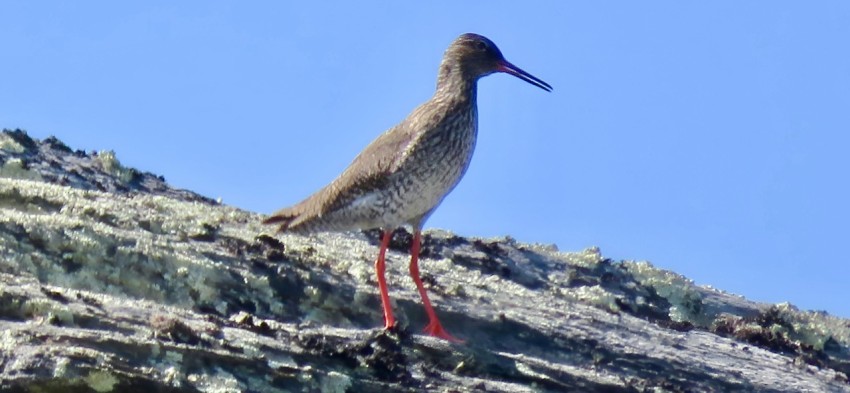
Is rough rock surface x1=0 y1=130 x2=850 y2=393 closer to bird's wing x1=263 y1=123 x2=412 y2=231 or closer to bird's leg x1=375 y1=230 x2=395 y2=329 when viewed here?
bird's leg x1=375 y1=230 x2=395 y2=329

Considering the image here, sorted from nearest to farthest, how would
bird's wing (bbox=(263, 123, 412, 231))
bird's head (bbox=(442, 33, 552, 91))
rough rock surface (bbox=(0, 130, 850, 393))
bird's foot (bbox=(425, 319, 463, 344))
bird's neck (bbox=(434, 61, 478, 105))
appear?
rough rock surface (bbox=(0, 130, 850, 393))
bird's foot (bbox=(425, 319, 463, 344))
bird's wing (bbox=(263, 123, 412, 231))
bird's neck (bbox=(434, 61, 478, 105))
bird's head (bbox=(442, 33, 552, 91))

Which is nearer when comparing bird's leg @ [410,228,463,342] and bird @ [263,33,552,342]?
bird's leg @ [410,228,463,342]

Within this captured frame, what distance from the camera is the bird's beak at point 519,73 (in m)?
15.5

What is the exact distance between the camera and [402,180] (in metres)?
13.4

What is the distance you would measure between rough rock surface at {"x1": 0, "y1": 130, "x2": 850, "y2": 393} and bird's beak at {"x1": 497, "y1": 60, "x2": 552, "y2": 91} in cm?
188

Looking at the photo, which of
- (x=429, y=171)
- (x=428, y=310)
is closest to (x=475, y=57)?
(x=429, y=171)

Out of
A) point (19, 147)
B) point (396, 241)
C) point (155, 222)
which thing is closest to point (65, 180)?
point (19, 147)

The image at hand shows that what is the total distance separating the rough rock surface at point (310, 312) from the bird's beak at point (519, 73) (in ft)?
6.18

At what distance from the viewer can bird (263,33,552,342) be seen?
1344 centimetres

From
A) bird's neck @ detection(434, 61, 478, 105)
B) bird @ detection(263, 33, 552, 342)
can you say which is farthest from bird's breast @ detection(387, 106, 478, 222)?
bird's neck @ detection(434, 61, 478, 105)

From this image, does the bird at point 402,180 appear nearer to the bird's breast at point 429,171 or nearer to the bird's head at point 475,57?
the bird's breast at point 429,171

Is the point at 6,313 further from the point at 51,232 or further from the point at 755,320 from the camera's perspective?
the point at 755,320

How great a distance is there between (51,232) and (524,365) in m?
4.01

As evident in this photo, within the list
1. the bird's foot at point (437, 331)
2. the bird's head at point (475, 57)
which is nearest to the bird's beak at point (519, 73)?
the bird's head at point (475, 57)
